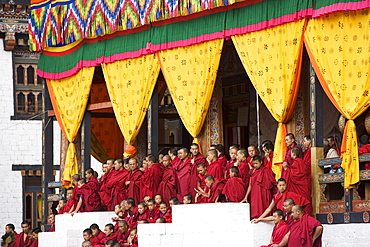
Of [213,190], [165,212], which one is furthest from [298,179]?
[165,212]

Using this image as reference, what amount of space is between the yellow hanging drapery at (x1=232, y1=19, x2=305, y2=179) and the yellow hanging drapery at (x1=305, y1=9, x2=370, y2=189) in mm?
428

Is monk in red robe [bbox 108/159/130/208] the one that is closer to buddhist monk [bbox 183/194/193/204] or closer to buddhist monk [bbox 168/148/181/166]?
buddhist monk [bbox 168/148/181/166]

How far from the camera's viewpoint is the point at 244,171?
14516 mm

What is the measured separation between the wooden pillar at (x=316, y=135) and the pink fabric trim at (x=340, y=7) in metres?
0.88

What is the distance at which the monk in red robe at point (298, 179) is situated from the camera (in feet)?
45.6

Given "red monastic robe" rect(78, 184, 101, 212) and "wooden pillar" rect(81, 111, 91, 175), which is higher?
"wooden pillar" rect(81, 111, 91, 175)

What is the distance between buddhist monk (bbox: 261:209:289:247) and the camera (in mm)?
12945

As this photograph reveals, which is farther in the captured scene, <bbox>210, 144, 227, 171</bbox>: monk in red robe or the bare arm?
<bbox>210, 144, 227, 171</bbox>: monk in red robe

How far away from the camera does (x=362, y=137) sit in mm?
14523

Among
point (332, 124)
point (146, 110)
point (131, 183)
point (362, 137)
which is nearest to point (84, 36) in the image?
point (146, 110)

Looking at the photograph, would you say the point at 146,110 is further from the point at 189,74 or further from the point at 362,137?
the point at 362,137

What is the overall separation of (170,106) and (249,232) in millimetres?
8686

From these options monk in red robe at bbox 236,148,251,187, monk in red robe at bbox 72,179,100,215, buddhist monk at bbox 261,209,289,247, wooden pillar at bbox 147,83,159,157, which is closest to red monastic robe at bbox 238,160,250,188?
monk in red robe at bbox 236,148,251,187

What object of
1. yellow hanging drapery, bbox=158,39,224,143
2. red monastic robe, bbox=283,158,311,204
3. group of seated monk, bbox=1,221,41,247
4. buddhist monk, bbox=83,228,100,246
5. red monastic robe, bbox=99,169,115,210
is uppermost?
yellow hanging drapery, bbox=158,39,224,143
